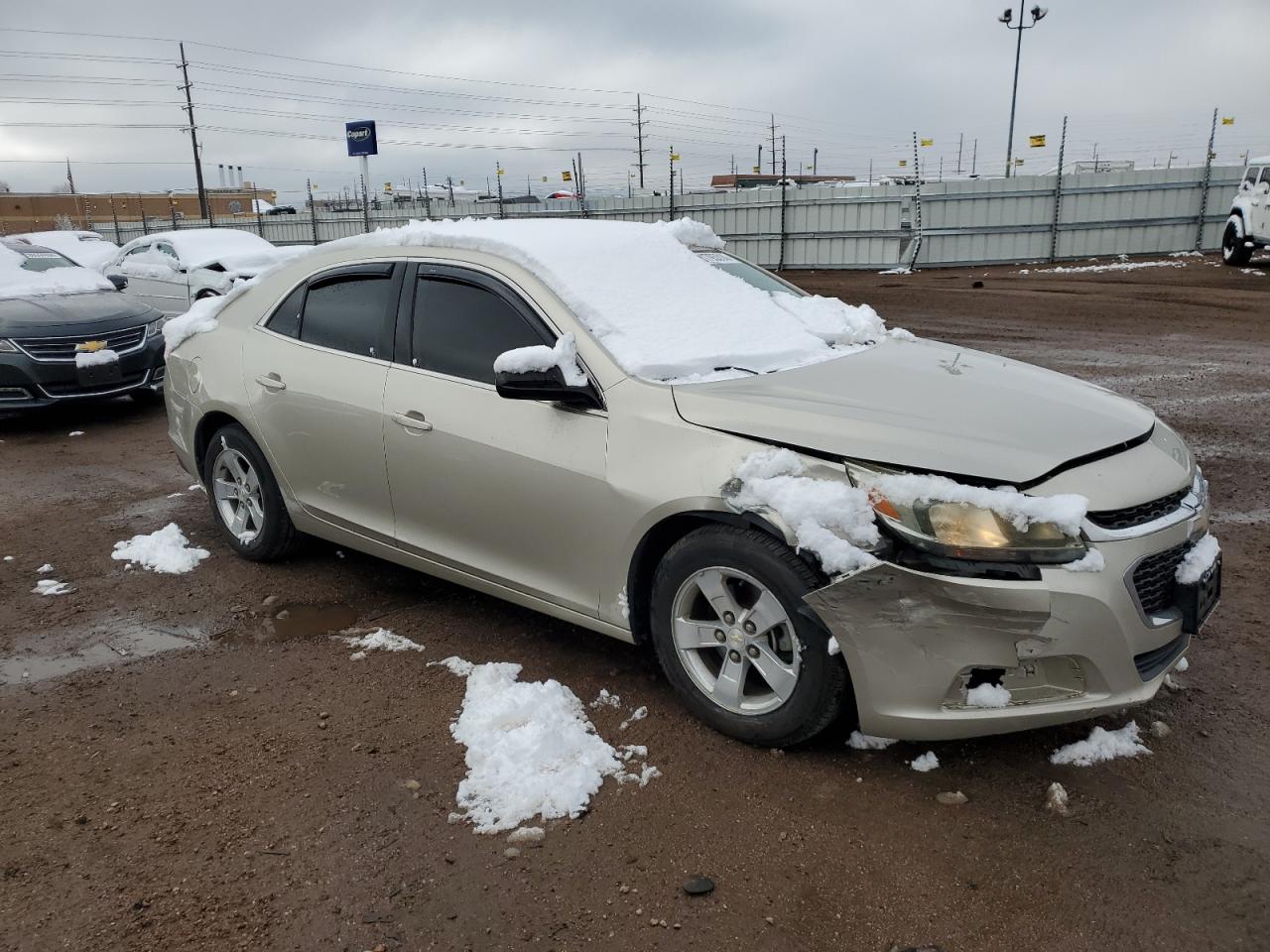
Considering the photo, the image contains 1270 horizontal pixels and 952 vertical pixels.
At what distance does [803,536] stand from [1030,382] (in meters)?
1.33

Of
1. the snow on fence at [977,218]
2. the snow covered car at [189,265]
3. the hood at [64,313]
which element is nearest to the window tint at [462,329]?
the hood at [64,313]

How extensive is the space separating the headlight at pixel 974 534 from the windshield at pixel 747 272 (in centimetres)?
192

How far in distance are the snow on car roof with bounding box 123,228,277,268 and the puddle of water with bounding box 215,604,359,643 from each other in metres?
10.6

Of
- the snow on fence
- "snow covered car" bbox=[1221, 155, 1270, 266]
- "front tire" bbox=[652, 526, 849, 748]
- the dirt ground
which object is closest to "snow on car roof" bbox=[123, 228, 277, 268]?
the dirt ground

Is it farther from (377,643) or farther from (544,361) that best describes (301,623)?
(544,361)

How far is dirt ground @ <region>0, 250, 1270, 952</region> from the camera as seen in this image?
2.38m

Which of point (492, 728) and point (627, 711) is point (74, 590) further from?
point (627, 711)

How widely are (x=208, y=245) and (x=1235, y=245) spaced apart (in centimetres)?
1899

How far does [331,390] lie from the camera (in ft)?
13.6

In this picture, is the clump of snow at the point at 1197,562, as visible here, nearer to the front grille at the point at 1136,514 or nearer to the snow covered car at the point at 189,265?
the front grille at the point at 1136,514

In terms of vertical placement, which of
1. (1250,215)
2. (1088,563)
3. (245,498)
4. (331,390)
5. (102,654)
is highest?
(1250,215)

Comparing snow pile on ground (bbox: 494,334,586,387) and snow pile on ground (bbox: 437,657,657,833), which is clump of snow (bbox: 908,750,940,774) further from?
snow pile on ground (bbox: 494,334,586,387)

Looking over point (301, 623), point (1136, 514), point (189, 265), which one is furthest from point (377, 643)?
point (189, 265)

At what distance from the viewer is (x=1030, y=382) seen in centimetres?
346
